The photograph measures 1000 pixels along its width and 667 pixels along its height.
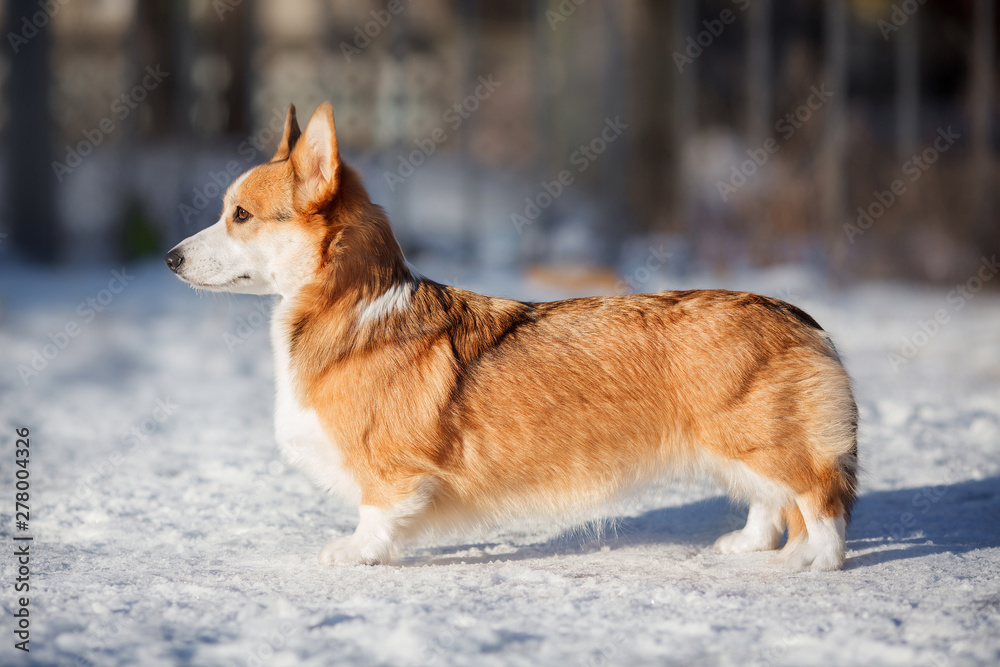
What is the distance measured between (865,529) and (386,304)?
210cm

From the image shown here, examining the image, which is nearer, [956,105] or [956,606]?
[956,606]

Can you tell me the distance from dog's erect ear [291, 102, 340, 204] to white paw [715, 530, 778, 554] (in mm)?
1937

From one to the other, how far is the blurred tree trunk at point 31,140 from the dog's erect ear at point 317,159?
26.4ft

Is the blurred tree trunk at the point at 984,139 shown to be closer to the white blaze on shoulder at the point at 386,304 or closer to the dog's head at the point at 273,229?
the white blaze on shoulder at the point at 386,304

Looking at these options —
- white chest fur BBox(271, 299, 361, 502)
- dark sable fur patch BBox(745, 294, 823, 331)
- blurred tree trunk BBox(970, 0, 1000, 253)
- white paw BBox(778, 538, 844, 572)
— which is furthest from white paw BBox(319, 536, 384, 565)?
blurred tree trunk BBox(970, 0, 1000, 253)

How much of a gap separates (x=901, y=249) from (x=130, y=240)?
27.5 feet

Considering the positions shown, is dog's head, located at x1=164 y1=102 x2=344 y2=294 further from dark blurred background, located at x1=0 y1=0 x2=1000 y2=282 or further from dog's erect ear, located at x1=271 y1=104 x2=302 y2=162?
dark blurred background, located at x1=0 y1=0 x2=1000 y2=282

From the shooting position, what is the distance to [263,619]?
2561 mm

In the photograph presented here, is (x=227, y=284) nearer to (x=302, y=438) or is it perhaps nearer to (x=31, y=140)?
(x=302, y=438)

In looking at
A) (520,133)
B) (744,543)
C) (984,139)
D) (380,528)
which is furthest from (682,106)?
(380,528)

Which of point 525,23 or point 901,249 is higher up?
point 525,23

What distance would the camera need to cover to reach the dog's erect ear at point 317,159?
3.14m

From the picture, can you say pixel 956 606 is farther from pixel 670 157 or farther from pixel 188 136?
pixel 670 157

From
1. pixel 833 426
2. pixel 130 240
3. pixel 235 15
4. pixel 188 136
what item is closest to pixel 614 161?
pixel 188 136
